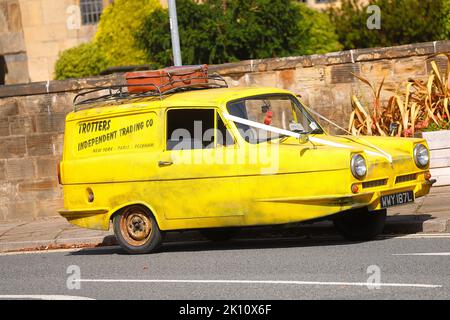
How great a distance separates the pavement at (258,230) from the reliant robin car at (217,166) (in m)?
0.46

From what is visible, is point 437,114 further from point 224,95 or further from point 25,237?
point 25,237

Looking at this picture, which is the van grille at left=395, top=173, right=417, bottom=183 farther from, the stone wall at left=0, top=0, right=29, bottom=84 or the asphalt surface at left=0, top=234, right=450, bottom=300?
the stone wall at left=0, top=0, right=29, bottom=84

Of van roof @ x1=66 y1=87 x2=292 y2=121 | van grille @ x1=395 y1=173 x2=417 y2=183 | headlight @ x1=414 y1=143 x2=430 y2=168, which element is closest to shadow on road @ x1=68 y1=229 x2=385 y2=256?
van grille @ x1=395 y1=173 x2=417 y2=183

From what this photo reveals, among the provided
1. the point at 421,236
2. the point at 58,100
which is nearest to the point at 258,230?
the point at 421,236

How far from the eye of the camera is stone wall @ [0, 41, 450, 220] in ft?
59.7

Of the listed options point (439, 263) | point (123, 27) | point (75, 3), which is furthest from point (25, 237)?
point (75, 3)

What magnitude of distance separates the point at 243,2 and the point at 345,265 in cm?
1929

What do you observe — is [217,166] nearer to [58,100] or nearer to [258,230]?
[258,230]

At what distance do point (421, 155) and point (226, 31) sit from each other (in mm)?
17156

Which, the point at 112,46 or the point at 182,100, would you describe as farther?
the point at 112,46

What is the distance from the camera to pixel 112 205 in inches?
532

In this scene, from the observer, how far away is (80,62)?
39312 millimetres

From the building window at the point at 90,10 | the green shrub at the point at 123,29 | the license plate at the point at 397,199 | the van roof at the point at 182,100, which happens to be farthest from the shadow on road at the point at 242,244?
the building window at the point at 90,10

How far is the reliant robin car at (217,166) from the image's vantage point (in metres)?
12.1
